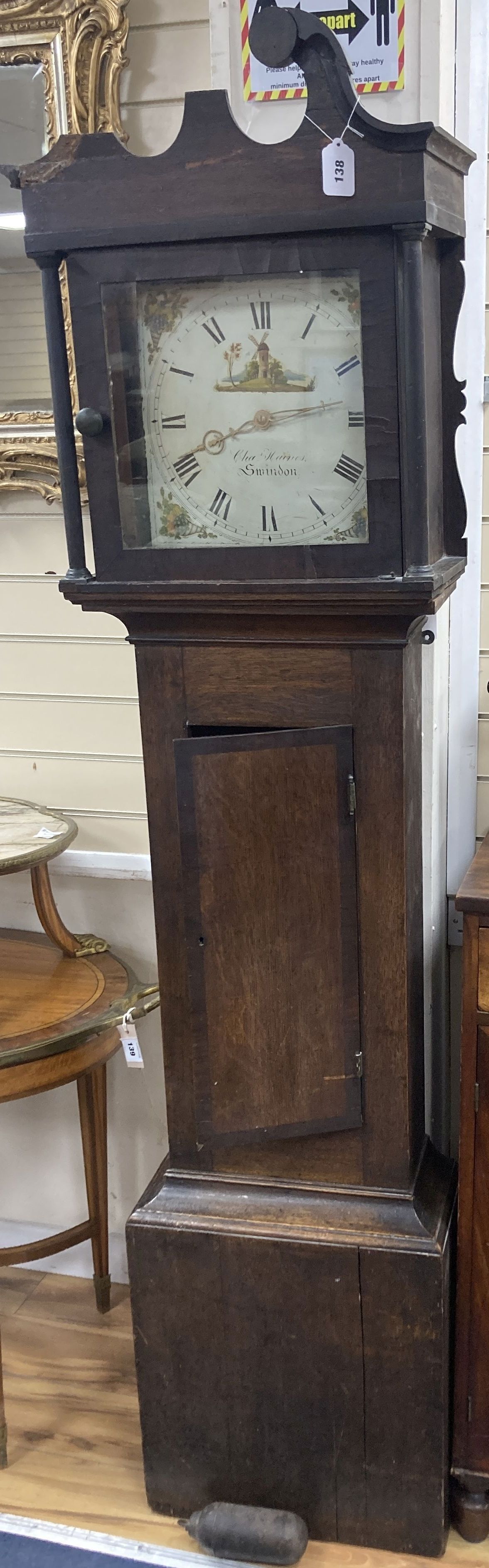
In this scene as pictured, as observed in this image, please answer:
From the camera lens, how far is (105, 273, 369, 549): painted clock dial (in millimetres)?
1399

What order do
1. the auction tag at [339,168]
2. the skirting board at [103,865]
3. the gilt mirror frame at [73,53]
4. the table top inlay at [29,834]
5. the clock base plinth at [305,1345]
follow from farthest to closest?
→ 1. the skirting board at [103,865]
2. the table top inlay at [29,834]
3. the gilt mirror frame at [73,53]
4. the clock base plinth at [305,1345]
5. the auction tag at [339,168]

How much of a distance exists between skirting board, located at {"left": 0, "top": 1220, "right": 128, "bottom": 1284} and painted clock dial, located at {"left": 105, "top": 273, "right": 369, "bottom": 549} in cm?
150

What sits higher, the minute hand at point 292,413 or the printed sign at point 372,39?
the printed sign at point 372,39

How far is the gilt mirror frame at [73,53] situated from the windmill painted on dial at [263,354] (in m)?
0.47

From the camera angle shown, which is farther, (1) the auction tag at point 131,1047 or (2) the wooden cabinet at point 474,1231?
(1) the auction tag at point 131,1047

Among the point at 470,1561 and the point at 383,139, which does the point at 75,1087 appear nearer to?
the point at 470,1561

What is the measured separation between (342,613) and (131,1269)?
96cm

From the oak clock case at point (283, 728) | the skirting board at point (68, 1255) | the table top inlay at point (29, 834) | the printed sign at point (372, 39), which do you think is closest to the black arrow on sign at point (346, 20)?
the printed sign at point (372, 39)

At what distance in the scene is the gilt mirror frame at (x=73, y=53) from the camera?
182cm

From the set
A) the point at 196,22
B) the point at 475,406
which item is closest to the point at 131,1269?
the point at 475,406

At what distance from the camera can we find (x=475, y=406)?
179 centimetres

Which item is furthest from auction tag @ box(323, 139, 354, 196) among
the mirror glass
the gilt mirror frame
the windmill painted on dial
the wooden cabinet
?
the wooden cabinet

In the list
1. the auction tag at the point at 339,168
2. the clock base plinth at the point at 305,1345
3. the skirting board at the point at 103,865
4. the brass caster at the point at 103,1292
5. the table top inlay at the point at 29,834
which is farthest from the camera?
the brass caster at the point at 103,1292

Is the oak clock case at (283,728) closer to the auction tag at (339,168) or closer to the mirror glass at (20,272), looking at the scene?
the auction tag at (339,168)
